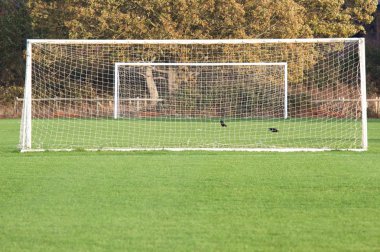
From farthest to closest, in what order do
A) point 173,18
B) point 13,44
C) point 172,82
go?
→ point 13,44 → point 173,18 → point 172,82

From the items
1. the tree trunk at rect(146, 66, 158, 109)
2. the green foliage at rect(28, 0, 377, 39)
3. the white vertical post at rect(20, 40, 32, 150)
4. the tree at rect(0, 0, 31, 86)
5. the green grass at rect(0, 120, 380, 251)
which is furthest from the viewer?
the tree at rect(0, 0, 31, 86)

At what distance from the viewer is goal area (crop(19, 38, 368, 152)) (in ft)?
98.6

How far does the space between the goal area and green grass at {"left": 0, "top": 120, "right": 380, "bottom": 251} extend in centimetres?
1194

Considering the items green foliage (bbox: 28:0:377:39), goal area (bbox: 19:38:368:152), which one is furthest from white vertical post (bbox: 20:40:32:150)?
green foliage (bbox: 28:0:377:39)

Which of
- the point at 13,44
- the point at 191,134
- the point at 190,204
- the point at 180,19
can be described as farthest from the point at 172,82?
the point at 190,204

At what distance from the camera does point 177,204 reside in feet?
34.4

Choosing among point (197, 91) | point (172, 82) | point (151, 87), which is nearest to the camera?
point (197, 91)

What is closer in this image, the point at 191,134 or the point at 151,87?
the point at 191,134

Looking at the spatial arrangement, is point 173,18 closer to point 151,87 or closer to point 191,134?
point 151,87

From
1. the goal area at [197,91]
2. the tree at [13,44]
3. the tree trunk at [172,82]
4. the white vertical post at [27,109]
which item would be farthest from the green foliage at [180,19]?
the white vertical post at [27,109]

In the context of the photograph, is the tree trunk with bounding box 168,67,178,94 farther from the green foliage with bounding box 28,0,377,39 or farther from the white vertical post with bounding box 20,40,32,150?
the white vertical post with bounding box 20,40,32,150

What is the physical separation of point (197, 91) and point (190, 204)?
23793mm

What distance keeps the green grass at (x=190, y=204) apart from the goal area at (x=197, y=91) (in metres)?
11.9

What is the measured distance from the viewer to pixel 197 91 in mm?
34156
